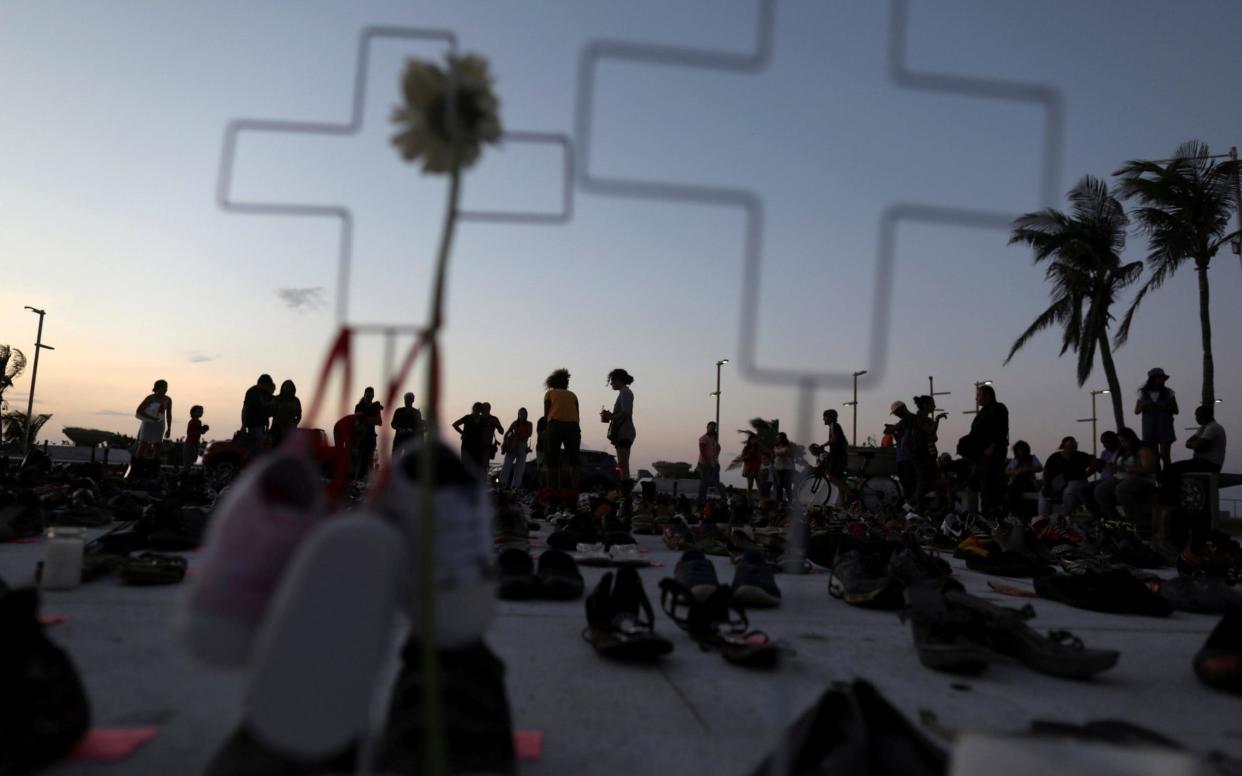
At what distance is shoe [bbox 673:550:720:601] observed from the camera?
2973mm

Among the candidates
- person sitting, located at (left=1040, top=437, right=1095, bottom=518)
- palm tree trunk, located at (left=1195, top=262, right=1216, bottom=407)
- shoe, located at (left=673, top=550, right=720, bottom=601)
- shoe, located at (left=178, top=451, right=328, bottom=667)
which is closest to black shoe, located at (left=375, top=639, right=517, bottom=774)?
shoe, located at (left=178, top=451, right=328, bottom=667)

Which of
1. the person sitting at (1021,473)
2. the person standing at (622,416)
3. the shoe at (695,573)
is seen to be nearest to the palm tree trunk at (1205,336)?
the person sitting at (1021,473)

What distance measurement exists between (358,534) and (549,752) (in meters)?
0.89

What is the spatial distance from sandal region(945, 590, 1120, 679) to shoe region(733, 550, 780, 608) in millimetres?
840

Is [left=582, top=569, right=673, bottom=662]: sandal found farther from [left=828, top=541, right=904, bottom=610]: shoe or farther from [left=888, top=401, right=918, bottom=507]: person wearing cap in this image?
[left=888, top=401, right=918, bottom=507]: person wearing cap

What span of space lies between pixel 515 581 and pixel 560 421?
5.34 metres

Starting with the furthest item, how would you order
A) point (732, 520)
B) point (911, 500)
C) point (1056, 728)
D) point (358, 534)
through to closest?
point (911, 500) < point (732, 520) < point (1056, 728) < point (358, 534)

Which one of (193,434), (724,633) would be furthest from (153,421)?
(724,633)

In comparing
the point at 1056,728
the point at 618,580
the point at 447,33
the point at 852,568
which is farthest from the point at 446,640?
the point at 852,568

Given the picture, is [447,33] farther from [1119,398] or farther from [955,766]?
[1119,398]

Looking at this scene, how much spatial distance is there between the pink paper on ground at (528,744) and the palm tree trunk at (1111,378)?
18.7m

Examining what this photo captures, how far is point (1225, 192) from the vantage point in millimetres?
15117

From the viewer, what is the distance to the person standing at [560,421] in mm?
8477

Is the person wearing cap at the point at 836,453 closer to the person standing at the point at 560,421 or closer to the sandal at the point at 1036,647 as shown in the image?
the person standing at the point at 560,421
